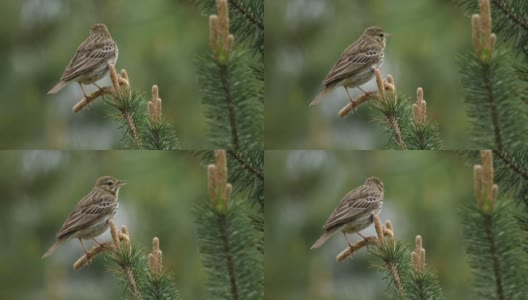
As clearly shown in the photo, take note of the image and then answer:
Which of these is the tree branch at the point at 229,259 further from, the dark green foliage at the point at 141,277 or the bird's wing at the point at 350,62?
the bird's wing at the point at 350,62

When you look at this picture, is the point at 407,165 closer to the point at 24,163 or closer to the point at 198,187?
the point at 198,187

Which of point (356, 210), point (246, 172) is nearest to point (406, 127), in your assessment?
point (356, 210)

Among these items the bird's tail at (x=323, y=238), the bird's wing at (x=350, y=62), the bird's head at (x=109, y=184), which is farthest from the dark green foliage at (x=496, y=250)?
the bird's head at (x=109, y=184)

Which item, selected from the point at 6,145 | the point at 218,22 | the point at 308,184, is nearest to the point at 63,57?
the point at 6,145

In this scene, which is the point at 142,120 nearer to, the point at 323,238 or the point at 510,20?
the point at 323,238

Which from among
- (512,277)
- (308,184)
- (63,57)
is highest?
(63,57)

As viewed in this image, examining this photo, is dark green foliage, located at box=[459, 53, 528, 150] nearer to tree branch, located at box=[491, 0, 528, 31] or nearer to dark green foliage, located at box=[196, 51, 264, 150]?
tree branch, located at box=[491, 0, 528, 31]

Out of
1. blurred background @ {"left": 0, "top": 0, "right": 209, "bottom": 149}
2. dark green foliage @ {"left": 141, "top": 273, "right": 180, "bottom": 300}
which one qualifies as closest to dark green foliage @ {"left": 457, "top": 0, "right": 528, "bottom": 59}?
blurred background @ {"left": 0, "top": 0, "right": 209, "bottom": 149}
